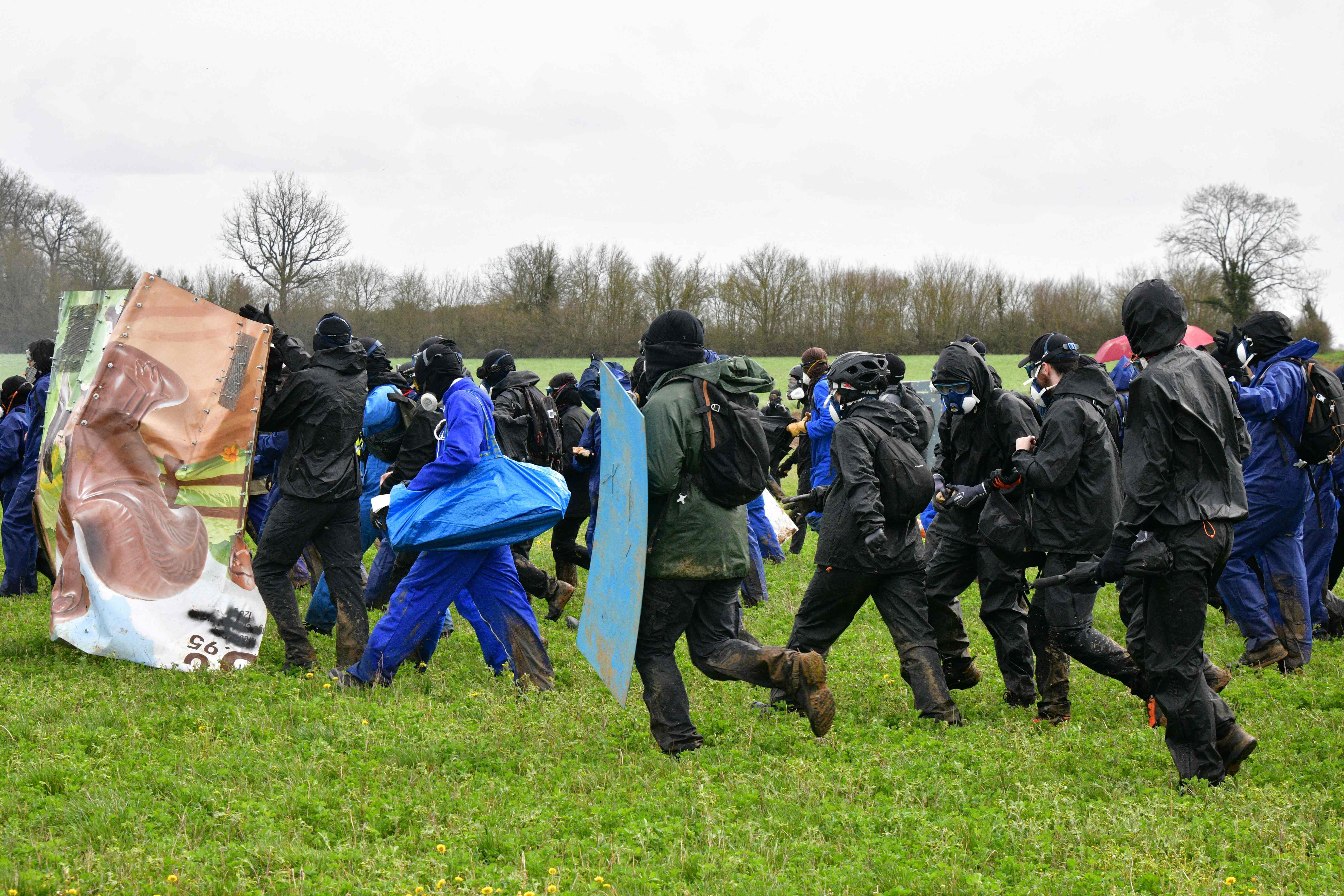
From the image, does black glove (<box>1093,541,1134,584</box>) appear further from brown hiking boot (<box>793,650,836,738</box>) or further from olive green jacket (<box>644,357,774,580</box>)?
olive green jacket (<box>644,357,774,580</box>)

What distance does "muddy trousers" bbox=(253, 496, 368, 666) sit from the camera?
6.54m

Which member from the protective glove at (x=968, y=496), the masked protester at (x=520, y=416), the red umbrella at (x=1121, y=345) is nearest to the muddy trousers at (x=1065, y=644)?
the protective glove at (x=968, y=496)

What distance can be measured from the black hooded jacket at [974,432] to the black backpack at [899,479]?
19.4 inches

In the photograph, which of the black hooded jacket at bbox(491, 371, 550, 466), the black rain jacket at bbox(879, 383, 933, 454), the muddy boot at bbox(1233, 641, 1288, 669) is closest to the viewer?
the black rain jacket at bbox(879, 383, 933, 454)

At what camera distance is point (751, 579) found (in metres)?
9.03

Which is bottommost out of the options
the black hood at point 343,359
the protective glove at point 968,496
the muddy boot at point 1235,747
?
the muddy boot at point 1235,747

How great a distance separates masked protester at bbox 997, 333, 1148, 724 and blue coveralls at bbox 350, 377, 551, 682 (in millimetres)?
2832

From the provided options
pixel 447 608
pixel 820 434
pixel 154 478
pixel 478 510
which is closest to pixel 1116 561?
pixel 478 510

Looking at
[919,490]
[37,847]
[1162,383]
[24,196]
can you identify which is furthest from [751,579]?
[24,196]

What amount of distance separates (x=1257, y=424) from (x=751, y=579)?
3.97 m

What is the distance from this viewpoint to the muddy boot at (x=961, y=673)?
6035 millimetres

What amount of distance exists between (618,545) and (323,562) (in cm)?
279

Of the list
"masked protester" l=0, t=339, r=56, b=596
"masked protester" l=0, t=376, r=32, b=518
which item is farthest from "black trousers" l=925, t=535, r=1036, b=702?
"masked protester" l=0, t=376, r=32, b=518

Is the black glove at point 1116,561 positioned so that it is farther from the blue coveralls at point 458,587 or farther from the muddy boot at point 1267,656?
the blue coveralls at point 458,587
